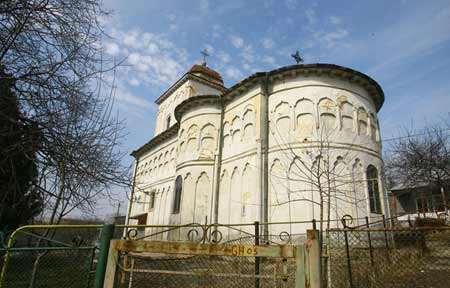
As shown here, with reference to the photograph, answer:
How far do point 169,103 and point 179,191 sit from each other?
13846 mm

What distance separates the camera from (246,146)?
1562 centimetres

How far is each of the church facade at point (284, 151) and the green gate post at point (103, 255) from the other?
32.4 feet

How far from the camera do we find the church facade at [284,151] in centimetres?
1326

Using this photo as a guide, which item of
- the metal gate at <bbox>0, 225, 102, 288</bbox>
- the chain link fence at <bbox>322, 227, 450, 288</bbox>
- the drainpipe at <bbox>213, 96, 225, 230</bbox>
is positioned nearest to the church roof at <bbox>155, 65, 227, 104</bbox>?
the drainpipe at <bbox>213, 96, 225, 230</bbox>

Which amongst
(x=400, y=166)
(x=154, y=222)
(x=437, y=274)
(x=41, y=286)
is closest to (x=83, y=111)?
(x=41, y=286)

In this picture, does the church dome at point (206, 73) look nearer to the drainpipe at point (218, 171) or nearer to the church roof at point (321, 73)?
the drainpipe at point (218, 171)

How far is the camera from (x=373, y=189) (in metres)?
14.2

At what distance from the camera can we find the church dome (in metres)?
27.1

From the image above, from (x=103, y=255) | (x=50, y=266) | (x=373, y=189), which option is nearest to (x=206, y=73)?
(x=373, y=189)

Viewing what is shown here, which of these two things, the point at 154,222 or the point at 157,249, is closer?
the point at 157,249

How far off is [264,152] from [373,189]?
20.0ft

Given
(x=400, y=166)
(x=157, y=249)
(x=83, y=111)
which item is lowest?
(x=157, y=249)

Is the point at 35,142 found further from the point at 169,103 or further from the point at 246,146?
the point at 169,103

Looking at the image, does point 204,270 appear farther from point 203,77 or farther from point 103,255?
point 203,77
